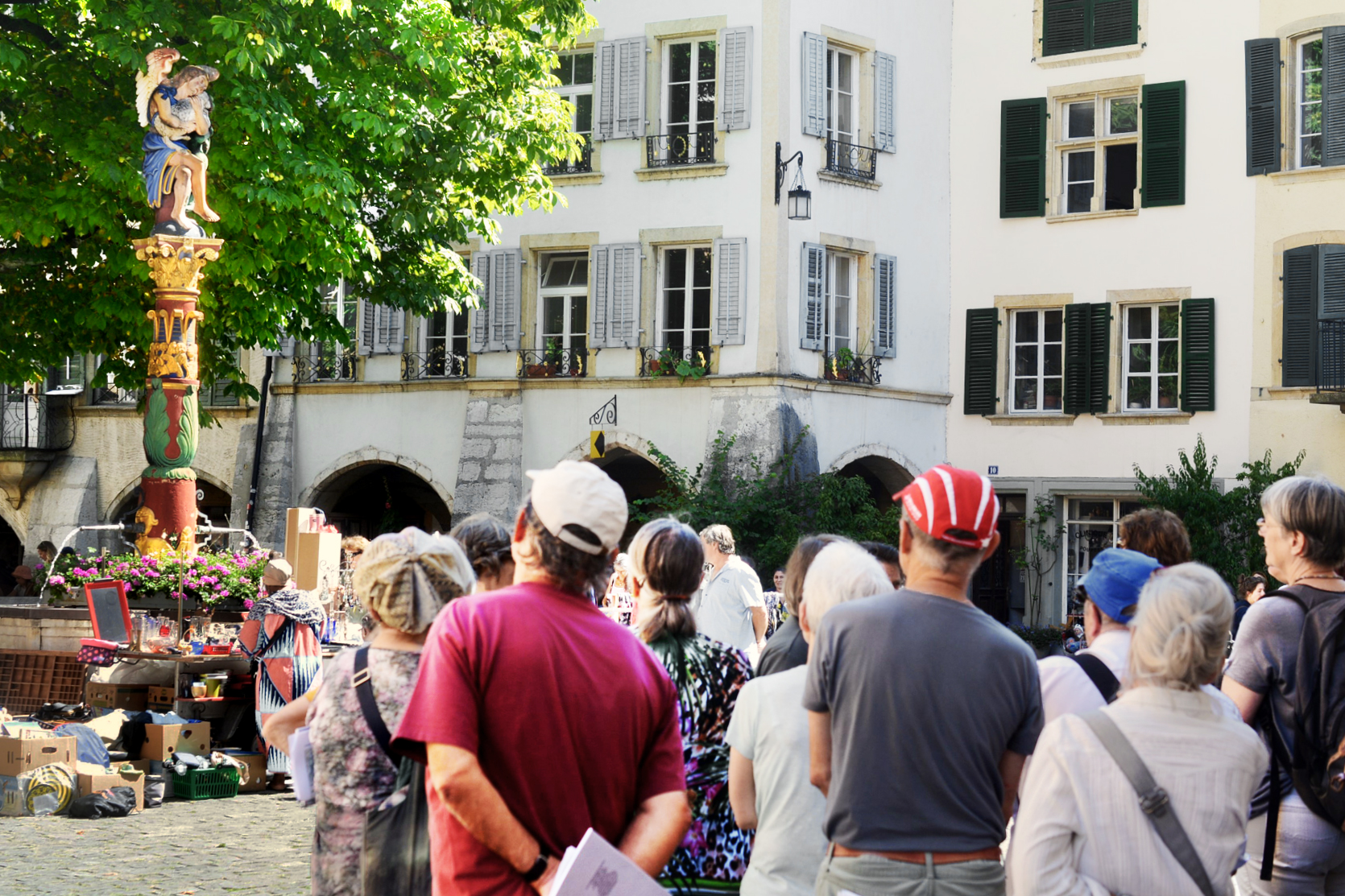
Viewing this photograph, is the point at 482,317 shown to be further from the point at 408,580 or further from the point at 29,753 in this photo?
the point at 408,580

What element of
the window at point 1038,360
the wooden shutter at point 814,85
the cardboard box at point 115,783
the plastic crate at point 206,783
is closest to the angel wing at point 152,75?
the plastic crate at point 206,783

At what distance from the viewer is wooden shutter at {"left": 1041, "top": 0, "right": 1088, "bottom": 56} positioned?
938 inches

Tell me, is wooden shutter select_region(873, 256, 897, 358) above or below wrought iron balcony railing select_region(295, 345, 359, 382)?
above

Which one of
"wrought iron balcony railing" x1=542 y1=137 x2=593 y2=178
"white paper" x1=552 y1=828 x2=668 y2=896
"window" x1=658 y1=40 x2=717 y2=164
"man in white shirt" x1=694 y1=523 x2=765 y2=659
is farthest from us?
"wrought iron balcony railing" x1=542 y1=137 x2=593 y2=178

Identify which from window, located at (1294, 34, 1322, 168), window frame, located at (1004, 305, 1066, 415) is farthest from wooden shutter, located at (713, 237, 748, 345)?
window, located at (1294, 34, 1322, 168)

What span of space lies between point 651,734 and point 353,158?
14291mm

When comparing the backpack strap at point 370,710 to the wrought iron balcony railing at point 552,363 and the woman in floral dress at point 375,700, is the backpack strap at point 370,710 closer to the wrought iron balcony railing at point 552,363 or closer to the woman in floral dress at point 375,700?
the woman in floral dress at point 375,700

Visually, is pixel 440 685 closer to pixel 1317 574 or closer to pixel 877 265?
pixel 1317 574

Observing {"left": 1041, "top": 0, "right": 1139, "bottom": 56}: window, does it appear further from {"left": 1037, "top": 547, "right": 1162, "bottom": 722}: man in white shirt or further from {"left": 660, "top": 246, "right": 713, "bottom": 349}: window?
{"left": 1037, "top": 547, "right": 1162, "bottom": 722}: man in white shirt

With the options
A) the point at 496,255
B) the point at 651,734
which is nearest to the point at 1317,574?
the point at 651,734

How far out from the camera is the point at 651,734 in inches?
139

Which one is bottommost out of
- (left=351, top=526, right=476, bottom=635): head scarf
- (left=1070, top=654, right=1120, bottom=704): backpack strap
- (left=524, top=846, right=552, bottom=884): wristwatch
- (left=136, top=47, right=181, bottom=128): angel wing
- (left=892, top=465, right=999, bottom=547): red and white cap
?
(left=524, top=846, right=552, bottom=884): wristwatch

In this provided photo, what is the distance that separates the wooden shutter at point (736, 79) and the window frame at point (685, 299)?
1.69m

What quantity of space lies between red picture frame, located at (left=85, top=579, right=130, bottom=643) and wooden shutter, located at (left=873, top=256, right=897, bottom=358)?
13.1m
